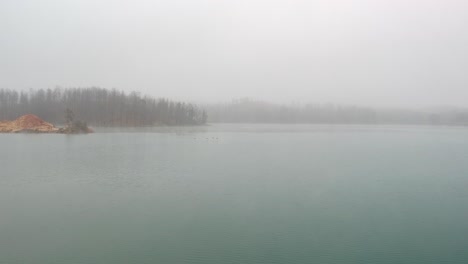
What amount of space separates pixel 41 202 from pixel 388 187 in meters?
6.83

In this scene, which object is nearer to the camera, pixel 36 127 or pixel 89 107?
pixel 36 127

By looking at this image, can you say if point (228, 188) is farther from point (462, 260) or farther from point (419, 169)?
point (419, 169)

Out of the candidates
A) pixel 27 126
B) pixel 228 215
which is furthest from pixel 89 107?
pixel 228 215

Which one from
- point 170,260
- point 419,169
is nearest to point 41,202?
point 170,260

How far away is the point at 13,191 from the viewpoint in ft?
21.0

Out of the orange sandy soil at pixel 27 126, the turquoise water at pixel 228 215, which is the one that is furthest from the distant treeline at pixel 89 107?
the turquoise water at pixel 228 215

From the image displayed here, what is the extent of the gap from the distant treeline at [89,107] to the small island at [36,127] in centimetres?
854

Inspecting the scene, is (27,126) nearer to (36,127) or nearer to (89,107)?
(36,127)

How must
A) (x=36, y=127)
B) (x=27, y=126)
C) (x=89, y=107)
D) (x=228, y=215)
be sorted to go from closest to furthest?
(x=228, y=215), (x=36, y=127), (x=27, y=126), (x=89, y=107)

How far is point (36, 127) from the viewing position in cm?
2608

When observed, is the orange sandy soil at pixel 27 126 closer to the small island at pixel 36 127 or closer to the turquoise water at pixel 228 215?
the small island at pixel 36 127

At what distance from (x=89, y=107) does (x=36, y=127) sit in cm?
1250

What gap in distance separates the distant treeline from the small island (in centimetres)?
854

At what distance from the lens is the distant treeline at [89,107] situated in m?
37.1
